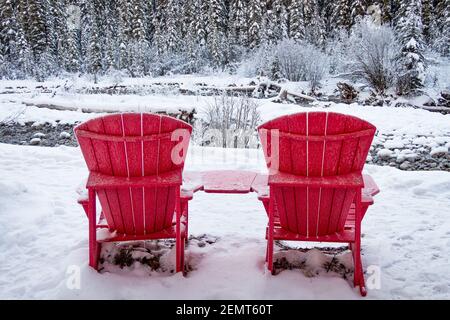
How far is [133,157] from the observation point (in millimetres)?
2232

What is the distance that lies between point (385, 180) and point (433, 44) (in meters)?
18.9

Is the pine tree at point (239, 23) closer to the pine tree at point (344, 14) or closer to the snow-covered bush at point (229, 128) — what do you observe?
the pine tree at point (344, 14)

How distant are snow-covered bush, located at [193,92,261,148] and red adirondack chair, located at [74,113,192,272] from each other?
4.66 meters

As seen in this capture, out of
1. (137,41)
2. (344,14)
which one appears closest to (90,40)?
(137,41)

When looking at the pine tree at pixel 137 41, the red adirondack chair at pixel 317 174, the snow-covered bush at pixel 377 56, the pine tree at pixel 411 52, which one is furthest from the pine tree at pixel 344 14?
the red adirondack chair at pixel 317 174

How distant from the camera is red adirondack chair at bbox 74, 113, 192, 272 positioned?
2189 millimetres

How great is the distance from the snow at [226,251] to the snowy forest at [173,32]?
48.1 ft

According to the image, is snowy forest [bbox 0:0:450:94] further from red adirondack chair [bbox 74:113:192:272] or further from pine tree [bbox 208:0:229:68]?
red adirondack chair [bbox 74:113:192:272]

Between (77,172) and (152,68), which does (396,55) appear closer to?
(77,172)

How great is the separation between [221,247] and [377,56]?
41.2 feet

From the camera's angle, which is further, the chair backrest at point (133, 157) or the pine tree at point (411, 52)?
the pine tree at point (411, 52)

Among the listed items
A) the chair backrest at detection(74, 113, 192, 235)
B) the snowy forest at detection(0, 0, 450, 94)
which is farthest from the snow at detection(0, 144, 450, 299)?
the snowy forest at detection(0, 0, 450, 94)

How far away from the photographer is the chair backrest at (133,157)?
218 centimetres

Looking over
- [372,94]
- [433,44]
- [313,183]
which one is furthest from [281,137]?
[433,44]
